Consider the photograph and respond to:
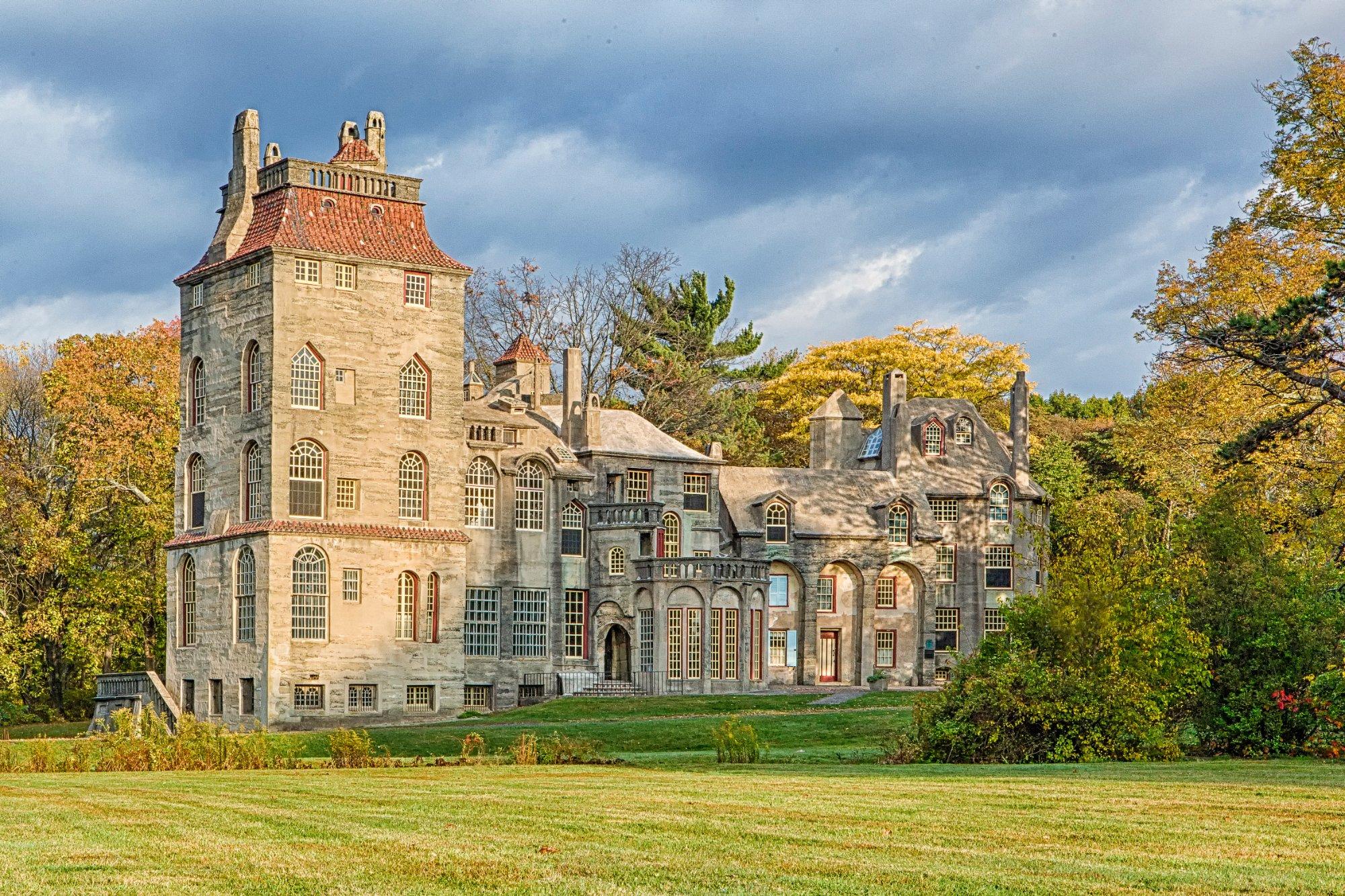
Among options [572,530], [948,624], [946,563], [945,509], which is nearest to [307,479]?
[572,530]

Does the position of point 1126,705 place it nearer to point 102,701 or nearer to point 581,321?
point 102,701

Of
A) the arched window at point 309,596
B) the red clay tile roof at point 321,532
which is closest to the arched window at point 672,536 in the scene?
the red clay tile roof at point 321,532

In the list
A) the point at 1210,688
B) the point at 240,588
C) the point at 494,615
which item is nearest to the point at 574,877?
the point at 1210,688

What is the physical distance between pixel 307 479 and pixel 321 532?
1.68m

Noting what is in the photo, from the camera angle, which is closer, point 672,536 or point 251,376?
point 251,376

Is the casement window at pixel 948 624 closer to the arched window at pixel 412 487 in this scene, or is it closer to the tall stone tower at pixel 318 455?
the tall stone tower at pixel 318 455

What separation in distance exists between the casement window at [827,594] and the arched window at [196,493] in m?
22.6

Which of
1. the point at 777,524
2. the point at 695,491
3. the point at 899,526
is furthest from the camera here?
the point at 899,526

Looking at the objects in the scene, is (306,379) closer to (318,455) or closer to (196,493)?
(318,455)

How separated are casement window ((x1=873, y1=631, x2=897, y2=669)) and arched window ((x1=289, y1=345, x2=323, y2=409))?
23551mm

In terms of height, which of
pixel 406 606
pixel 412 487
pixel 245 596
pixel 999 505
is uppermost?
pixel 412 487

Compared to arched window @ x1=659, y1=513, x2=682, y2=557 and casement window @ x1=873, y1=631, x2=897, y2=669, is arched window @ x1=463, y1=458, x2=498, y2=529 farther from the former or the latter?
casement window @ x1=873, y1=631, x2=897, y2=669

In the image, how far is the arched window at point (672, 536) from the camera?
63781mm

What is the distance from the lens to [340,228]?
182ft
